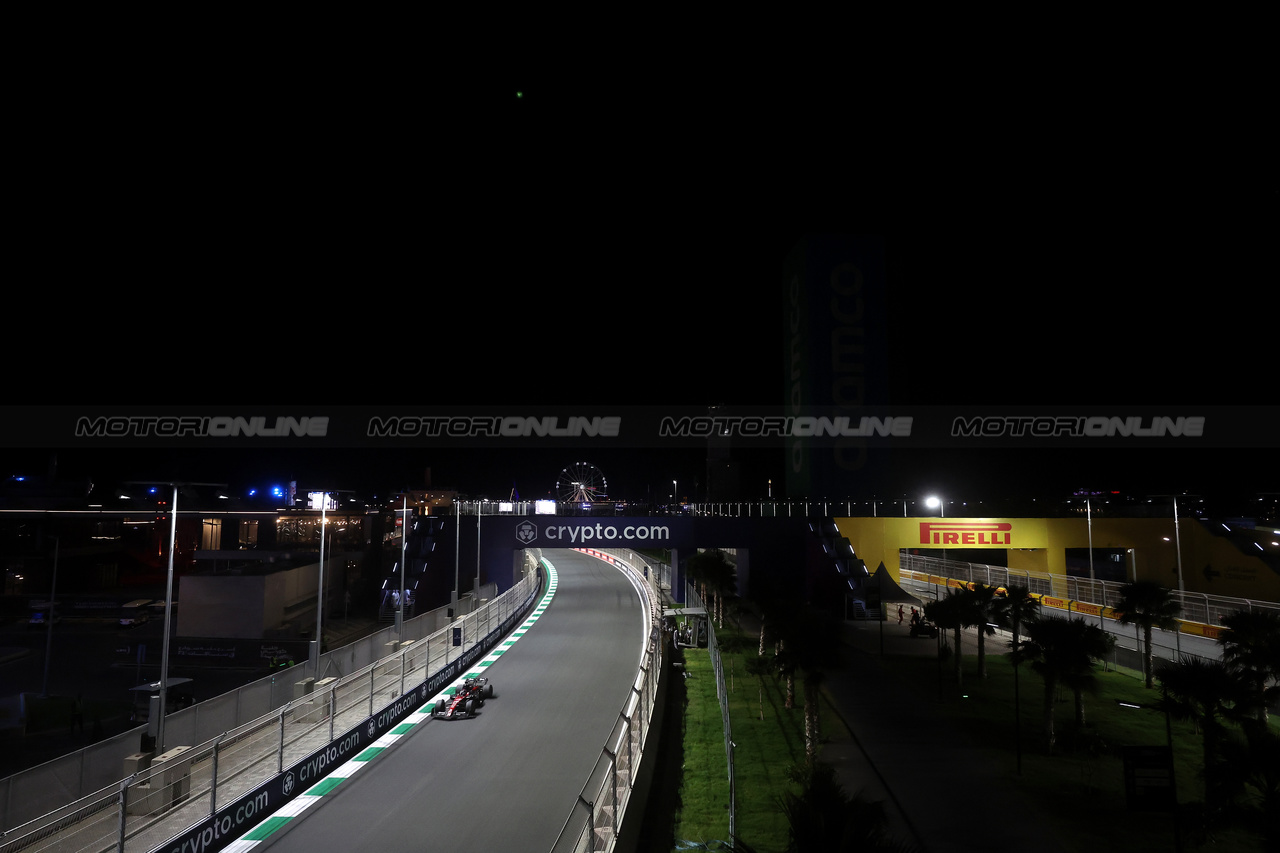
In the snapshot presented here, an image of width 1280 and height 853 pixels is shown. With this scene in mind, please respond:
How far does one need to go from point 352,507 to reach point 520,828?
70.6 meters

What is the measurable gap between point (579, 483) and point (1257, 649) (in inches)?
2235

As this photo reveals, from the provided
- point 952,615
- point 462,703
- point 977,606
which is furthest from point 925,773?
point 462,703

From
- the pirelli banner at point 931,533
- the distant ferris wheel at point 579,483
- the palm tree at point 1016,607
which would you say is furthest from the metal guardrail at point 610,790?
the distant ferris wheel at point 579,483

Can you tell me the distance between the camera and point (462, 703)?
18656mm

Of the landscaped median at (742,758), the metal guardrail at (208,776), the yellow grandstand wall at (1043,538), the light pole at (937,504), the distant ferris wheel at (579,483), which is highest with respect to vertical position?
the distant ferris wheel at (579,483)

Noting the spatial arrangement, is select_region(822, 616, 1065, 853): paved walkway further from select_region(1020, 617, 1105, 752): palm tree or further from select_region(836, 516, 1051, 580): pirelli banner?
select_region(836, 516, 1051, 580): pirelli banner

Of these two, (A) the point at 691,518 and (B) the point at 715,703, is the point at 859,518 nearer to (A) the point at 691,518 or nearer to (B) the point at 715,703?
(A) the point at 691,518

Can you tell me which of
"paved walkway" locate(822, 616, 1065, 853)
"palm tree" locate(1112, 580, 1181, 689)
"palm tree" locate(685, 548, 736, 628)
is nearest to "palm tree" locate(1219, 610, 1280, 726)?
"paved walkway" locate(822, 616, 1065, 853)

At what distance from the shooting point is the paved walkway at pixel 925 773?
11.5m

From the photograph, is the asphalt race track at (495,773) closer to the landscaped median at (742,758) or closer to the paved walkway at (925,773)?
the landscaped median at (742,758)

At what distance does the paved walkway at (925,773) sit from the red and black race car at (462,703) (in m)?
8.91

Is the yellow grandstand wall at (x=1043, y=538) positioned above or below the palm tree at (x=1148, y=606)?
above

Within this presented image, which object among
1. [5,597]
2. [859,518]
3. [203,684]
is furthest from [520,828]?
[5,597]

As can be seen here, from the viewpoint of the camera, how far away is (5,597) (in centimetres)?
5269
